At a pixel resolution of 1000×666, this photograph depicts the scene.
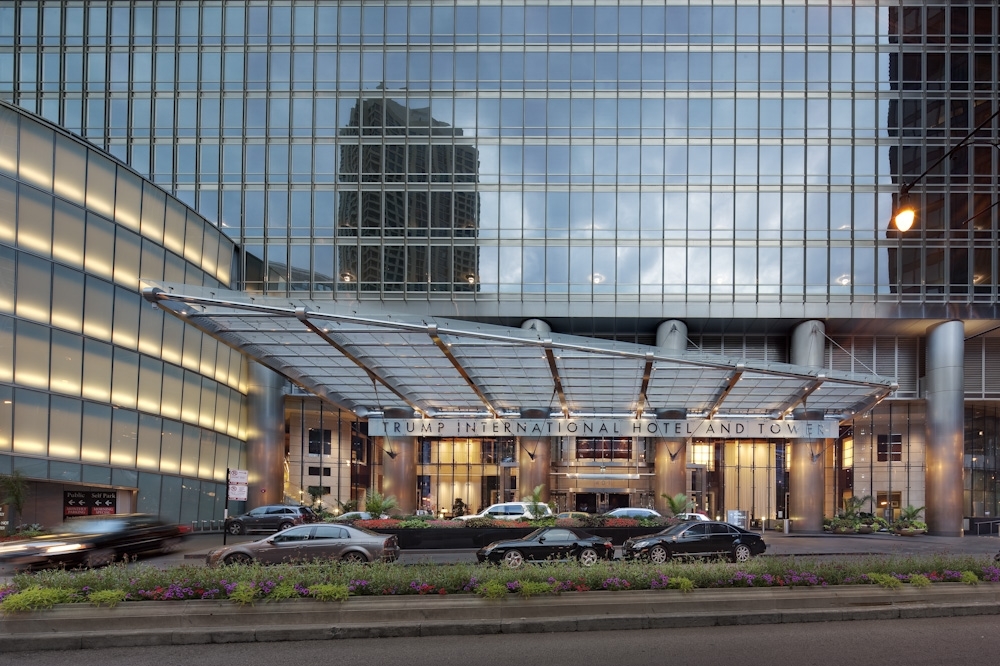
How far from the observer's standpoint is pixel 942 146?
43562 mm

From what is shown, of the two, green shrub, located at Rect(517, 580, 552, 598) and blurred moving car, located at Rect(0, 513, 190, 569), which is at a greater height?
green shrub, located at Rect(517, 580, 552, 598)

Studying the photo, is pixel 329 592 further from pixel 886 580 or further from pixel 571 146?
pixel 571 146

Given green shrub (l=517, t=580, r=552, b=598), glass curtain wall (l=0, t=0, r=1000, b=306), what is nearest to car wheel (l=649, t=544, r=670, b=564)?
green shrub (l=517, t=580, r=552, b=598)

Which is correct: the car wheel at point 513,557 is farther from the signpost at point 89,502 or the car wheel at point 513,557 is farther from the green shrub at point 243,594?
the signpost at point 89,502

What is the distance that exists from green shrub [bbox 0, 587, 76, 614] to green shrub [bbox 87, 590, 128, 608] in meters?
0.41

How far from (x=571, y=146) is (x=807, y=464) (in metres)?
22.2

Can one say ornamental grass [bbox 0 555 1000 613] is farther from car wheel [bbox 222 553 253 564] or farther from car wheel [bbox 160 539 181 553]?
car wheel [bbox 160 539 181 553]

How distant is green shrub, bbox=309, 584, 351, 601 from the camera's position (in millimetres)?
12836

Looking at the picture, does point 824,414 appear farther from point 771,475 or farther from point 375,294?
point 375,294

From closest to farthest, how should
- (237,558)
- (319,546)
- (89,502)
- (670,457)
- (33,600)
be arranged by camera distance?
(33,600) < (237,558) < (319,546) < (89,502) < (670,457)

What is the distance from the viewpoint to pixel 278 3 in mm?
45781

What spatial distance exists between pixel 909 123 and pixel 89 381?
140ft

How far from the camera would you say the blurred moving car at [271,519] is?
1474 inches

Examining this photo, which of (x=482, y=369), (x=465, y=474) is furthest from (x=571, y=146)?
(x=465, y=474)
